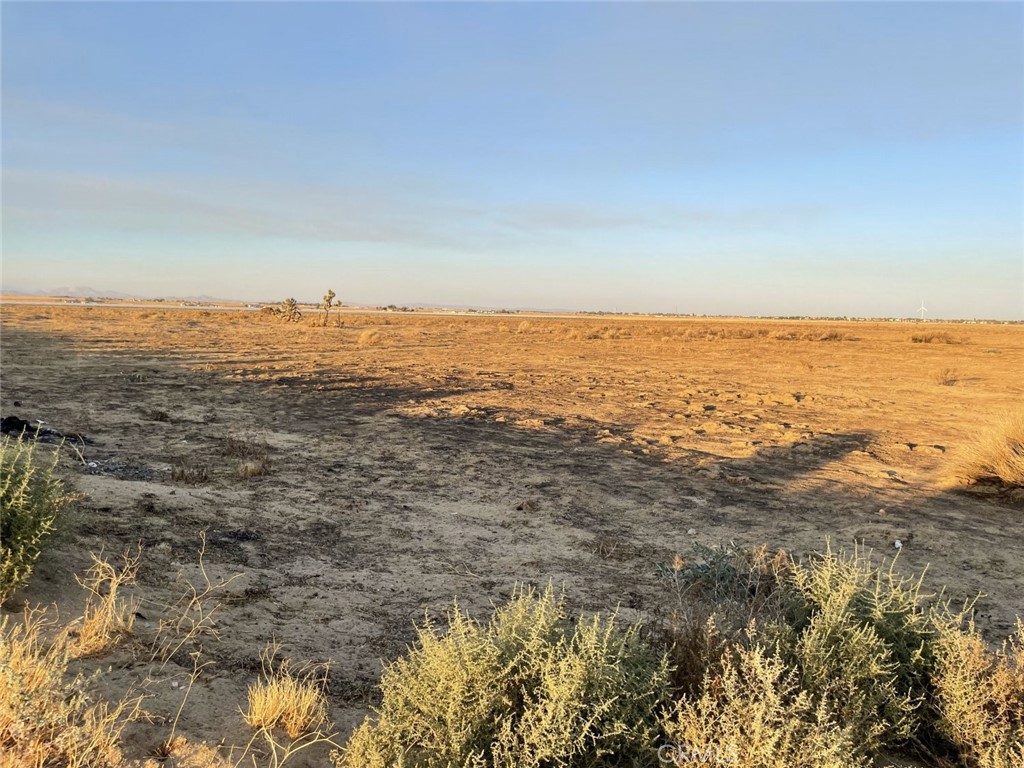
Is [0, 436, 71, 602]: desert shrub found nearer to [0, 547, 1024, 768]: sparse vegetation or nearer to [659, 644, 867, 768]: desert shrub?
[0, 547, 1024, 768]: sparse vegetation

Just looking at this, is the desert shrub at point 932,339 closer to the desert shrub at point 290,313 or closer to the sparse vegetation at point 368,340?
the sparse vegetation at point 368,340

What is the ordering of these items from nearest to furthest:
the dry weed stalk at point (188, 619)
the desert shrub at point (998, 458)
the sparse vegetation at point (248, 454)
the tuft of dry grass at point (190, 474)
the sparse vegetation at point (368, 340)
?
1. the dry weed stalk at point (188, 619)
2. the tuft of dry grass at point (190, 474)
3. the sparse vegetation at point (248, 454)
4. the desert shrub at point (998, 458)
5. the sparse vegetation at point (368, 340)

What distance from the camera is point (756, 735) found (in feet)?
7.78

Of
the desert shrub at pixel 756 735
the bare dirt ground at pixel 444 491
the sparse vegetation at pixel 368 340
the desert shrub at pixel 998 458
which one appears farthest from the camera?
the sparse vegetation at pixel 368 340

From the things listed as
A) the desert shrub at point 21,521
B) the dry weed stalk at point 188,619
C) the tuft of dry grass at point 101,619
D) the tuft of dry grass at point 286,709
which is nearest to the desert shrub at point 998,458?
the tuft of dry grass at point 286,709

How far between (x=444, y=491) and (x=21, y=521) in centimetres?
437

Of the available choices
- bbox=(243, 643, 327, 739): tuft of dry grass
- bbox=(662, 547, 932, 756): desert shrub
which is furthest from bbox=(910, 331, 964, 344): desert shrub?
bbox=(243, 643, 327, 739): tuft of dry grass

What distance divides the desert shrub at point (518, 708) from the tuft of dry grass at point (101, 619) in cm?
170

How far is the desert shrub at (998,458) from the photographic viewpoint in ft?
26.7

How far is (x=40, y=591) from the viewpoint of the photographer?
13.5 feet

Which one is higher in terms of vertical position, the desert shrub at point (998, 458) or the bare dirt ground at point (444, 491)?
the desert shrub at point (998, 458)

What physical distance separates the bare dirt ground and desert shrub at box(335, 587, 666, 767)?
0.92 meters

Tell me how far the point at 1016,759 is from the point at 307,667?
352 centimetres

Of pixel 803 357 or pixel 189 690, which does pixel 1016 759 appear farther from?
pixel 803 357
